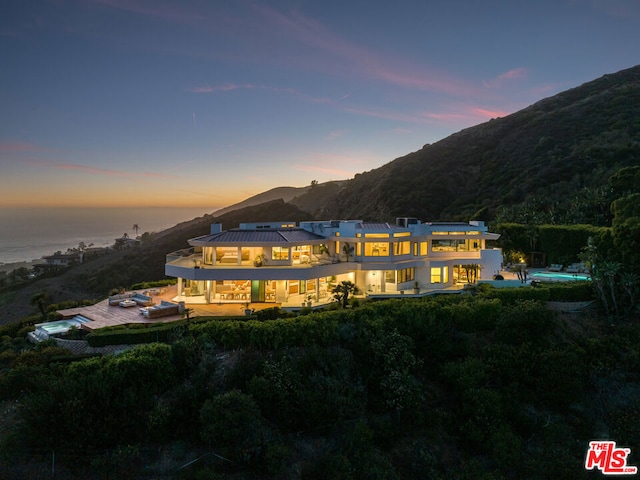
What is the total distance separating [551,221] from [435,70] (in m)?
28.1

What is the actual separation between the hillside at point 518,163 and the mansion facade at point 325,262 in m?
33.0

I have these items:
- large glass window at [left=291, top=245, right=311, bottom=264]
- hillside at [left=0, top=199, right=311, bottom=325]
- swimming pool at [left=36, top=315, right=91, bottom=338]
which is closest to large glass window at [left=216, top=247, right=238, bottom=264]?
large glass window at [left=291, top=245, right=311, bottom=264]

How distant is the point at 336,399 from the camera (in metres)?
17.5

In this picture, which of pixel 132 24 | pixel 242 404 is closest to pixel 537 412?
pixel 242 404

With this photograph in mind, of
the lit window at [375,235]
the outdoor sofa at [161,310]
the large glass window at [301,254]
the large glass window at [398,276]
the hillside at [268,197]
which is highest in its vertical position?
the hillside at [268,197]

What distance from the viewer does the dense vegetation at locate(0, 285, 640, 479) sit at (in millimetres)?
14969

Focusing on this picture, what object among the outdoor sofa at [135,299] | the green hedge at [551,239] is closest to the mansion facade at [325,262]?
the outdoor sofa at [135,299]

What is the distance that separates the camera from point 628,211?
33781mm

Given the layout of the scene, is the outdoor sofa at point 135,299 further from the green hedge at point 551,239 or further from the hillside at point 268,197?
the hillside at point 268,197

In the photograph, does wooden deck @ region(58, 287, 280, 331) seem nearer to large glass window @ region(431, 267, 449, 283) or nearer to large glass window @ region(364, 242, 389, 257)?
large glass window @ region(364, 242, 389, 257)

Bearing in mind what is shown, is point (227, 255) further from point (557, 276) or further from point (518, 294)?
point (557, 276)

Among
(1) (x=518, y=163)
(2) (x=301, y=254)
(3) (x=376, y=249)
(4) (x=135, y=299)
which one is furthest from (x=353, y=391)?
(1) (x=518, y=163)

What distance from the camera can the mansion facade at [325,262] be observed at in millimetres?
27812

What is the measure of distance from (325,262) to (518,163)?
83.0 metres
